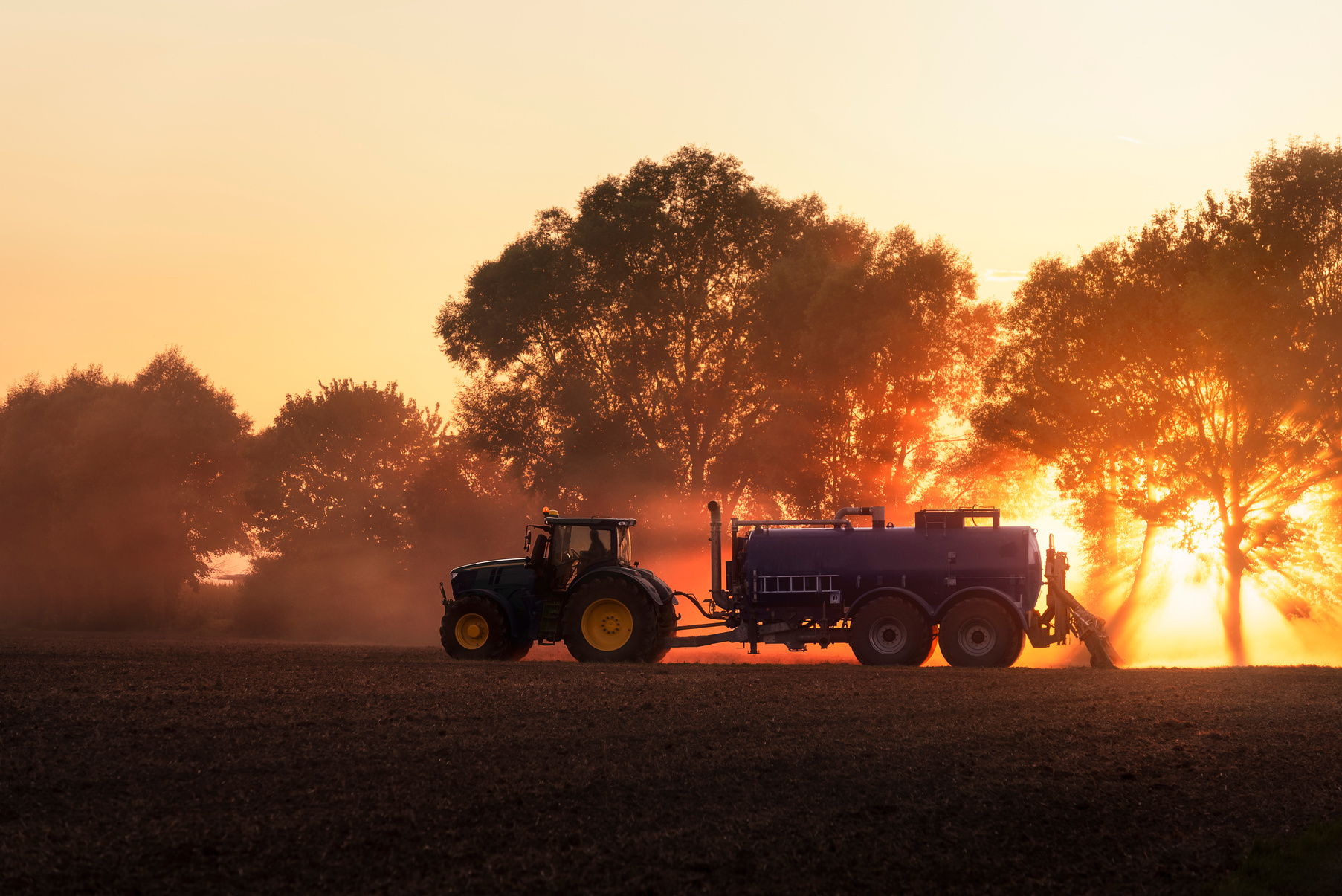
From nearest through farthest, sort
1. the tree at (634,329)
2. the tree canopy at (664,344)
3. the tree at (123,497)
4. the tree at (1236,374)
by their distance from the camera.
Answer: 1. the tree at (1236,374)
2. the tree canopy at (664,344)
3. the tree at (634,329)
4. the tree at (123,497)

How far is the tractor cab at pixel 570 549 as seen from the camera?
22125 mm

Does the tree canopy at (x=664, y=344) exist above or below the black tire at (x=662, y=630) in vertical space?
above

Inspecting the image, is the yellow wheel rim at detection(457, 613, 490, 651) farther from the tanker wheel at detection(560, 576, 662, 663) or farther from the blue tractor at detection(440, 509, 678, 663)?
the tanker wheel at detection(560, 576, 662, 663)

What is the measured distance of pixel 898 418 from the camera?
37031 millimetres

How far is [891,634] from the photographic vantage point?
2150cm

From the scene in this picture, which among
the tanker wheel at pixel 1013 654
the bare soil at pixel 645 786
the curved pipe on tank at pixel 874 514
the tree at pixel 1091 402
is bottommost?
the bare soil at pixel 645 786

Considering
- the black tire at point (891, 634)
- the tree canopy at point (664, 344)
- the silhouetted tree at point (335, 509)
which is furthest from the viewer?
the silhouetted tree at point (335, 509)

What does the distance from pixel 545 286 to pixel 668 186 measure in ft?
18.9

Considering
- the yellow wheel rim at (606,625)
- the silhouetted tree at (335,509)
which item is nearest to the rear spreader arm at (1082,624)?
the yellow wheel rim at (606,625)

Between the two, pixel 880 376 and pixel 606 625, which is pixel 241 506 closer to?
pixel 880 376

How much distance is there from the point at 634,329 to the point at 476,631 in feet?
68.1

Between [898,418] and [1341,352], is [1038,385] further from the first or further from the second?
[1341,352]

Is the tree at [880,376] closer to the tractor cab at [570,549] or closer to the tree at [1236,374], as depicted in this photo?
the tree at [1236,374]

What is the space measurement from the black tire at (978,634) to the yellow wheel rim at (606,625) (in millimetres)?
5909
